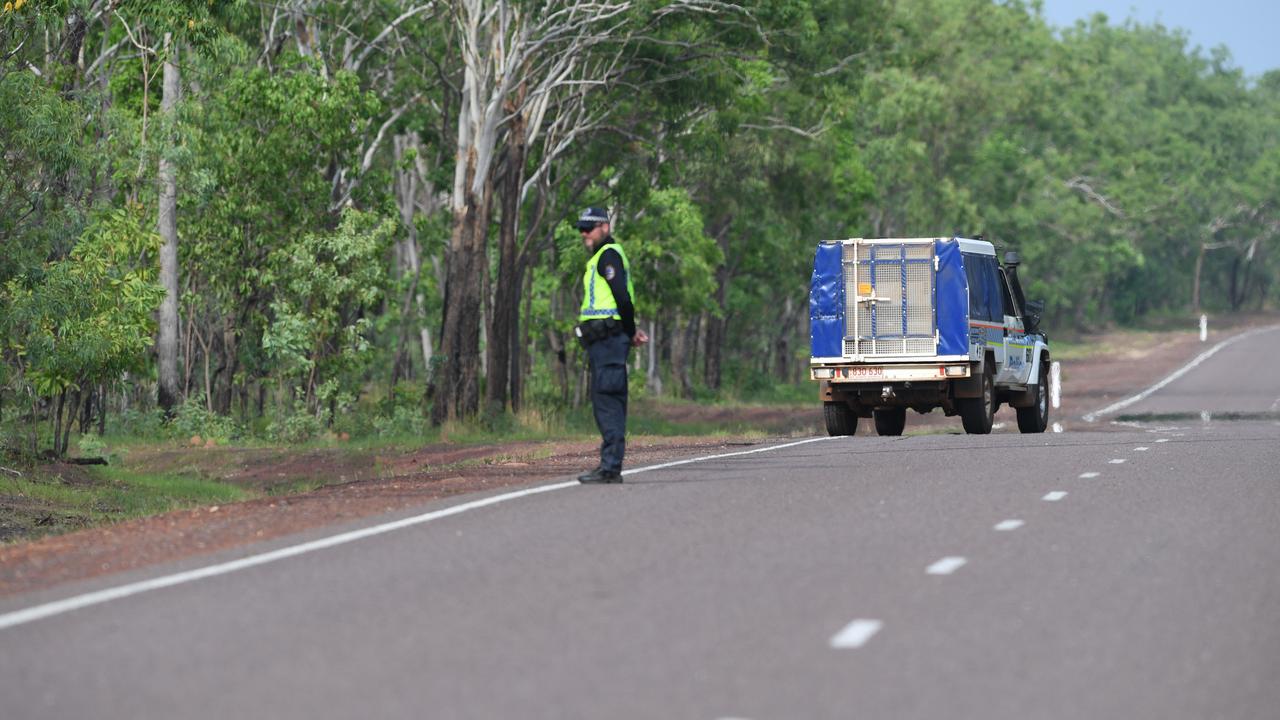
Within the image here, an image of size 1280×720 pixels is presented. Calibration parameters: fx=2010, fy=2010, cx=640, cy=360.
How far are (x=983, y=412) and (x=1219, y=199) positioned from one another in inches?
4021

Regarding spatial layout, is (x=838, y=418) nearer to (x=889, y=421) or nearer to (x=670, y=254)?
(x=889, y=421)

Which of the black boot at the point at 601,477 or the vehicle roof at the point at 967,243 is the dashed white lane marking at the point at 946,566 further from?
the vehicle roof at the point at 967,243

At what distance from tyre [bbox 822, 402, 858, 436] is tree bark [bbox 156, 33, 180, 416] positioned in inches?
450

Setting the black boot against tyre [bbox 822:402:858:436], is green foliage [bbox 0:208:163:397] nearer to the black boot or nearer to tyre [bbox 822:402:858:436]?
tyre [bbox 822:402:858:436]

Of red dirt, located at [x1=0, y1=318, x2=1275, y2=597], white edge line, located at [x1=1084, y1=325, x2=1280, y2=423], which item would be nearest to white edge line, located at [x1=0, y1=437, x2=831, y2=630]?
red dirt, located at [x1=0, y1=318, x2=1275, y2=597]

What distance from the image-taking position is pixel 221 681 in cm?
748

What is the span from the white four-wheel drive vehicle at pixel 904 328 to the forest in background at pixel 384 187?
80.8 inches

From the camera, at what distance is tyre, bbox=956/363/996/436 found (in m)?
25.4

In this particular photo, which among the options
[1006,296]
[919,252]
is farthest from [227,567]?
[1006,296]

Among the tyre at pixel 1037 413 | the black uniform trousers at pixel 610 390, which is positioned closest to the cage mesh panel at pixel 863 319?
the tyre at pixel 1037 413

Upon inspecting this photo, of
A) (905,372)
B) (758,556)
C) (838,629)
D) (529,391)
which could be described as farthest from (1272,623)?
(529,391)

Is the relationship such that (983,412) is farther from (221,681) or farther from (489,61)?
(221,681)

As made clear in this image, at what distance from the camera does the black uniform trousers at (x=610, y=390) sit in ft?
48.8

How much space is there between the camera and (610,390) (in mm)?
15031
